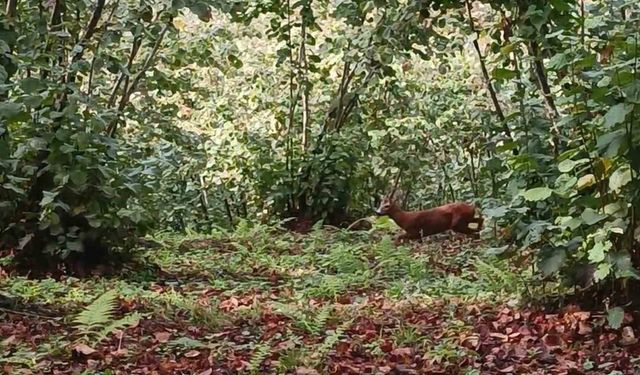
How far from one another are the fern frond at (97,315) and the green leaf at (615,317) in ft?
7.81

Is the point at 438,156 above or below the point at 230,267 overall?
above

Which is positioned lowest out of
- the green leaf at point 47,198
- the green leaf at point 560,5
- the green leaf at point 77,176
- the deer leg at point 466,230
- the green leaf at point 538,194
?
the green leaf at point 47,198

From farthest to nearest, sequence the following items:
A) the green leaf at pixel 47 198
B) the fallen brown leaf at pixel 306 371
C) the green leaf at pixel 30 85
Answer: the green leaf at pixel 47 198 < the green leaf at pixel 30 85 < the fallen brown leaf at pixel 306 371

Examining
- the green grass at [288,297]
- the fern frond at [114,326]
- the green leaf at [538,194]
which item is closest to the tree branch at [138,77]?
the green grass at [288,297]

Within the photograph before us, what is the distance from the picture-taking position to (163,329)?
445 cm

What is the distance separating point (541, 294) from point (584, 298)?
0.28 m

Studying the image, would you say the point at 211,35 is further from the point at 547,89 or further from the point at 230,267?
the point at 547,89

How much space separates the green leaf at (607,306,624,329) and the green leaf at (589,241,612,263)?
0.30m

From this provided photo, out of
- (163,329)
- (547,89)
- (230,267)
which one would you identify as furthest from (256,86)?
(163,329)

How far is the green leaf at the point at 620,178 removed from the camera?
12.6 feet

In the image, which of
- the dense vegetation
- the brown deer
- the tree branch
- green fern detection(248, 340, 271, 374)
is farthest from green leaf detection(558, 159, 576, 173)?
the brown deer

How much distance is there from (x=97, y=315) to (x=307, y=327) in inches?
41.1

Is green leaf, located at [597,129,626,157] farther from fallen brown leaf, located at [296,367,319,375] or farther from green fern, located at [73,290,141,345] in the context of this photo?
green fern, located at [73,290,141,345]

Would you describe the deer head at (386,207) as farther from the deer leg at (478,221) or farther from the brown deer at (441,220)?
the deer leg at (478,221)
